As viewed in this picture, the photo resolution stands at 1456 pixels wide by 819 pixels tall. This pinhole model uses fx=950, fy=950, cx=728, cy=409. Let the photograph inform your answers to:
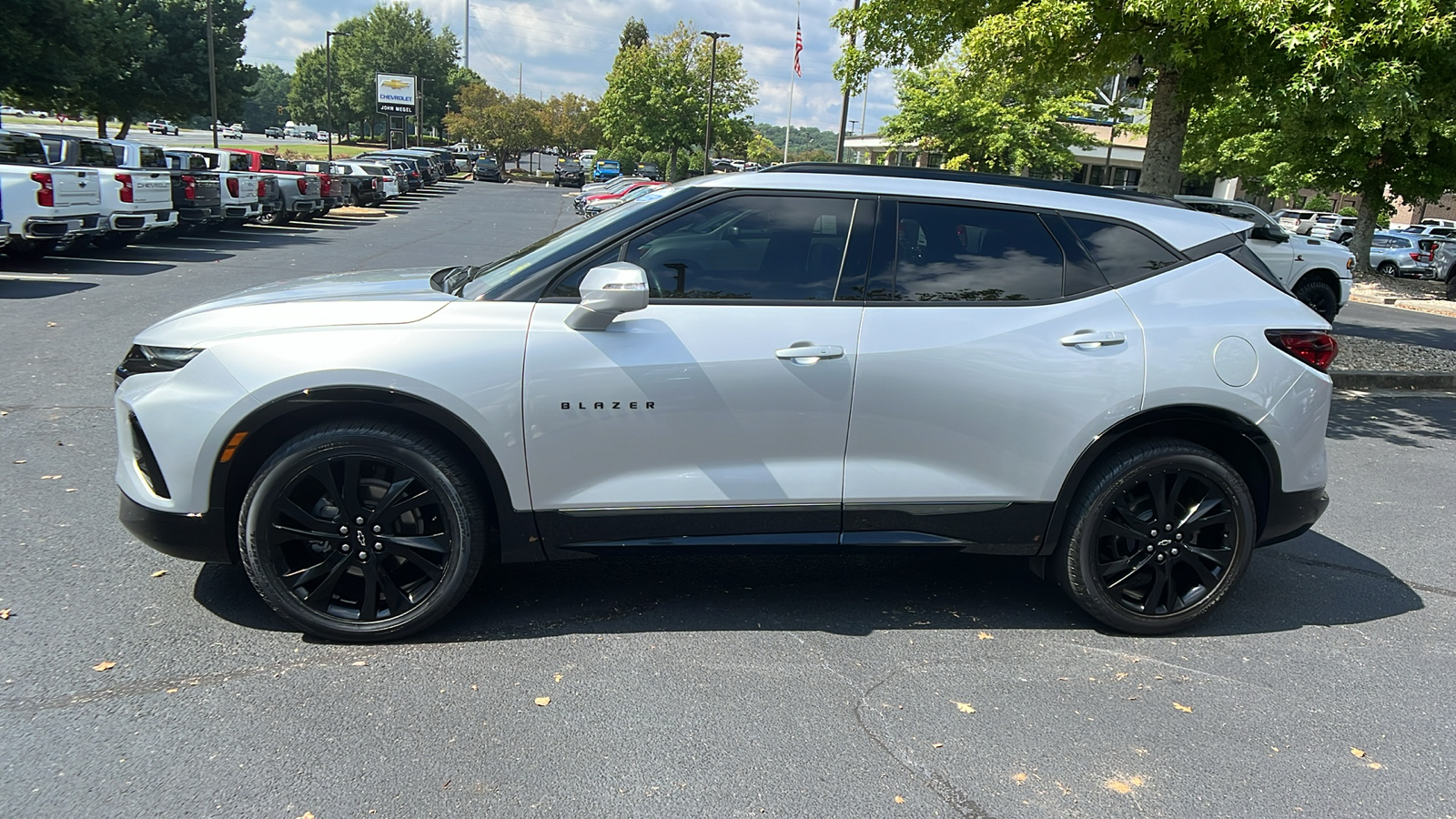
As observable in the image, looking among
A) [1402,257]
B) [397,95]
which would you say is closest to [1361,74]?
[1402,257]

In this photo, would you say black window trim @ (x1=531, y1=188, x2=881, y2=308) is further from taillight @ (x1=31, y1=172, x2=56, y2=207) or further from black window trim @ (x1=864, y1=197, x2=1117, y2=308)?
taillight @ (x1=31, y1=172, x2=56, y2=207)

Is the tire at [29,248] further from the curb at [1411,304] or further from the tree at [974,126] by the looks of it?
the tree at [974,126]

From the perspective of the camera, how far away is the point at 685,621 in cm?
380

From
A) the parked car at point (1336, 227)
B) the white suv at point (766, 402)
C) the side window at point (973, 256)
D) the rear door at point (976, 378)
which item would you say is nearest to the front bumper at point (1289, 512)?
the white suv at point (766, 402)

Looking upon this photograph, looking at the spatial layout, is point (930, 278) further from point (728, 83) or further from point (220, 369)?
point (728, 83)

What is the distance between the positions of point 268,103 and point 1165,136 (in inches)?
6525

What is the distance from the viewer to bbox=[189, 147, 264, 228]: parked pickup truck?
749 inches

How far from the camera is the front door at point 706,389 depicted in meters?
3.37

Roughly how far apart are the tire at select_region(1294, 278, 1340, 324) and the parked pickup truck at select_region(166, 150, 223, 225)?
18.2 m

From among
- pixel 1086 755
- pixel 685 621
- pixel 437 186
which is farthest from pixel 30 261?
pixel 437 186

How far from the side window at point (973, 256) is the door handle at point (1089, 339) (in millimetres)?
189

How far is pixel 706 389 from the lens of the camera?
3.41 meters

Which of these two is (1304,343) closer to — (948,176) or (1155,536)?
(1155,536)

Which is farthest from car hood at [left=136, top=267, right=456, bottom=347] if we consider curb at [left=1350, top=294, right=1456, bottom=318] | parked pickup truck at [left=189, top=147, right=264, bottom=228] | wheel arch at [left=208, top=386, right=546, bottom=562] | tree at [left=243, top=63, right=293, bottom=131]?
tree at [left=243, top=63, right=293, bottom=131]
